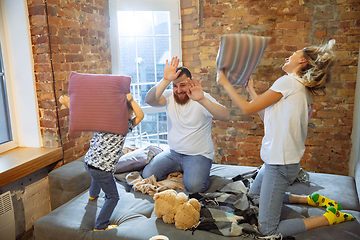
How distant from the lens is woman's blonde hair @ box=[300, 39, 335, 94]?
162 cm

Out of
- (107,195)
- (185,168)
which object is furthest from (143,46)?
(107,195)

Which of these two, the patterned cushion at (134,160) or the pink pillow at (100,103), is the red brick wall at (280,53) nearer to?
the patterned cushion at (134,160)

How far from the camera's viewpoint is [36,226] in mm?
1881

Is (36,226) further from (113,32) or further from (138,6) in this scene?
(138,6)

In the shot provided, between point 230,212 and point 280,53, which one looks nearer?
point 230,212

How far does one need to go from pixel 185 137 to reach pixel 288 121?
1031 mm

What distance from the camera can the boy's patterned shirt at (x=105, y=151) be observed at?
6.10 ft

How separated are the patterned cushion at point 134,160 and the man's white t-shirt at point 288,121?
1.33 m

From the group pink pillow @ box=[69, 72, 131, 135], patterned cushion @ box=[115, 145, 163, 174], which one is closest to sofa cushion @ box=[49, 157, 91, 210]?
patterned cushion @ box=[115, 145, 163, 174]

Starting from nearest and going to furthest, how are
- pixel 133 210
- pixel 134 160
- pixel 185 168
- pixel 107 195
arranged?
pixel 107 195 → pixel 133 210 → pixel 185 168 → pixel 134 160

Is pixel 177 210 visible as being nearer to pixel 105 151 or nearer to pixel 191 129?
pixel 105 151

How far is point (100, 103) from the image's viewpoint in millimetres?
1843

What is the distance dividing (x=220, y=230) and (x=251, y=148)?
1.84m

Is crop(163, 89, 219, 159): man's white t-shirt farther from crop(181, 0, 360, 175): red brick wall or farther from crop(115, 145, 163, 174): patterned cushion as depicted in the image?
crop(181, 0, 360, 175): red brick wall
